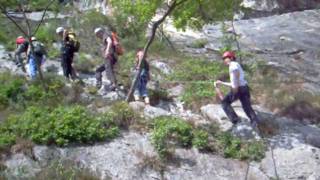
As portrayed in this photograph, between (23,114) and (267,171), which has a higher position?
(23,114)

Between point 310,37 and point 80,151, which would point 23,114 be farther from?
point 310,37

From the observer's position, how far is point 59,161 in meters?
12.6

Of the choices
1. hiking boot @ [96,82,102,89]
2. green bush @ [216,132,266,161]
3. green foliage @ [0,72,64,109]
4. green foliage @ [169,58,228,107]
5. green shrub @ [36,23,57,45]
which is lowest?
green bush @ [216,132,266,161]

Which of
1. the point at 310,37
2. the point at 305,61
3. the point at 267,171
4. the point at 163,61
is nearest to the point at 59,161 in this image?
the point at 267,171

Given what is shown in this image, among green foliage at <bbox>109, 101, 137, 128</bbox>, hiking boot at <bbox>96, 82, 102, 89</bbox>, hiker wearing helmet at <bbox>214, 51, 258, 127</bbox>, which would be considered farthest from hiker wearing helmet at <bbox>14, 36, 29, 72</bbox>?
hiker wearing helmet at <bbox>214, 51, 258, 127</bbox>

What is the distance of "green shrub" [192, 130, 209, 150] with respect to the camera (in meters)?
13.6

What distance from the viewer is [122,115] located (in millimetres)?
14117

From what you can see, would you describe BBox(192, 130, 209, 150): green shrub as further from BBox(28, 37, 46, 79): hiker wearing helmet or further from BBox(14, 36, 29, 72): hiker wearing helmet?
BBox(14, 36, 29, 72): hiker wearing helmet

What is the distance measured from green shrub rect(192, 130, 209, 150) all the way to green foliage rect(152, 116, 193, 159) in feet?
0.39

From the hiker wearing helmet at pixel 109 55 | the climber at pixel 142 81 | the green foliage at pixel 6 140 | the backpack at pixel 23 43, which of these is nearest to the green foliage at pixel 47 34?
the backpack at pixel 23 43

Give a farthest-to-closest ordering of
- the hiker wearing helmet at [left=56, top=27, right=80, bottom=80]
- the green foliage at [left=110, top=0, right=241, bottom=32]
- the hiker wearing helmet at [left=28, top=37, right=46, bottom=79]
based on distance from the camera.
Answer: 1. the hiker wearing helmet at [left=56, top=27, right=80, bottom=80]
2. the hiker wearing helmet at [left=28, top=37, right=46, bottom=79]
3. the green foliage at [left=110, top=0, right=241, bottom=32]

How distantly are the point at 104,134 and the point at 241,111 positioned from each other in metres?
3.39

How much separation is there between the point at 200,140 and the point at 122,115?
1751mm

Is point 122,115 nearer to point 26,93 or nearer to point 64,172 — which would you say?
point 64,172
